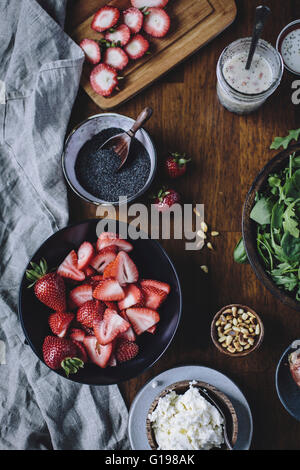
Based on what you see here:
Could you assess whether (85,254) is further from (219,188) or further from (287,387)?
(287,387)

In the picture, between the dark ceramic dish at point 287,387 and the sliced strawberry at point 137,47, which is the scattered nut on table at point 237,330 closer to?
the dark ceramic dish at point 287,387

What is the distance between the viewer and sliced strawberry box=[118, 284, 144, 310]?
112cm

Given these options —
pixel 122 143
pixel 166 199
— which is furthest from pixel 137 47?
pixel 166 199

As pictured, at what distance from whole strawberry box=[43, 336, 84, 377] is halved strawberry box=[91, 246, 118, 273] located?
0.63 feet

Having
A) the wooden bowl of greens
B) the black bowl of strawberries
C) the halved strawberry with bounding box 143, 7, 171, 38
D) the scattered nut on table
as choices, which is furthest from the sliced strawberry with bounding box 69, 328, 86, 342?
the halved strawberry with bounding box 143, 7, 171, 38

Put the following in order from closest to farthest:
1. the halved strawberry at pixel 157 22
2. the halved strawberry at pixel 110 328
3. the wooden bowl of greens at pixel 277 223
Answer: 1. the wooden bowl of greens at pixel 277 223
2. the halved strawberry at pixel 110 328
3. the halved strawberry at pixel 157 22

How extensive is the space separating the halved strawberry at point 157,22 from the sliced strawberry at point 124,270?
1.91ft

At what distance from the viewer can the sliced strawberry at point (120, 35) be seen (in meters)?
1.21

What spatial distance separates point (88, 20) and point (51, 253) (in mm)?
628

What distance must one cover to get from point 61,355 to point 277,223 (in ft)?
1.87

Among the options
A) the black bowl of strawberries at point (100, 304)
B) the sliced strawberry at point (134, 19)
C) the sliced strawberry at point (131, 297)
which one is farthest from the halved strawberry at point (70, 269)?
the sliced strawberry at point (134, 19)

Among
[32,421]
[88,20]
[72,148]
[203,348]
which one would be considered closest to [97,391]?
[32,421]

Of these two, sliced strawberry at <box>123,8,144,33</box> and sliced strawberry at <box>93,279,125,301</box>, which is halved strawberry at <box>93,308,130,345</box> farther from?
sliced strawberry at <box>123,8,144,33</box>
